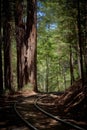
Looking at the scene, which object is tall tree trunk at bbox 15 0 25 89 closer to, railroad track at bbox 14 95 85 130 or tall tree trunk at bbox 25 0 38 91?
tall tree trunk at bbox 25 0 38 91

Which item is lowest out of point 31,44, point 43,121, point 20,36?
point 43,121

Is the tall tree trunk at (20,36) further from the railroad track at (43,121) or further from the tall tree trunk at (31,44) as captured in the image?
the railroad track at (43,121)

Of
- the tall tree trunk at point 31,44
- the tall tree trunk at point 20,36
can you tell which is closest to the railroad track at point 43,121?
the tall tree trunk at point 31,44

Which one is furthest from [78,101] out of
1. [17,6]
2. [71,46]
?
[71,46]

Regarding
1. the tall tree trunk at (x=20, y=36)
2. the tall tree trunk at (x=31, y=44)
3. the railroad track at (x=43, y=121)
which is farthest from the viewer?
the tall tree trunk at (x=20, y=36)

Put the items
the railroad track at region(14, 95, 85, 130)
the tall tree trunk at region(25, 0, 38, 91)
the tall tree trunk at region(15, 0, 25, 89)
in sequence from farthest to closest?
the tall tree trunk at region(15, 0, 25, 89)
the tall tree trunk at region(25, 0, 38, 91)
the railroad track at region(14, 95, 85, 130)

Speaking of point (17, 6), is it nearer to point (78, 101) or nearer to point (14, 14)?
point (14, 14)

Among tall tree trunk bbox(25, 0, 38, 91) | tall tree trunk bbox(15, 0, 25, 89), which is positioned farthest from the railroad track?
tall tree trunk bbox(15, 0, 25, 89)

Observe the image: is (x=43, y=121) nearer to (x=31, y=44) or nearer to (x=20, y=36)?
(x=31, y=44)

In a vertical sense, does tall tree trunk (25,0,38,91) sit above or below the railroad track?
above

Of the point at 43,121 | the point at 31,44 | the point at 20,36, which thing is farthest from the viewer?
the point at 20,36

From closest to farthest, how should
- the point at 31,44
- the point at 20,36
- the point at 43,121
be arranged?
the point at 43,121
the point at 31,44
the point at 20,36

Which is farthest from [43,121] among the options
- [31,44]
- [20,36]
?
[20,36]

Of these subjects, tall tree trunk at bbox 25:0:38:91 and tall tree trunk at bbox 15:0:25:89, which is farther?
tall tree trunk at bbox 15:0:25:89
